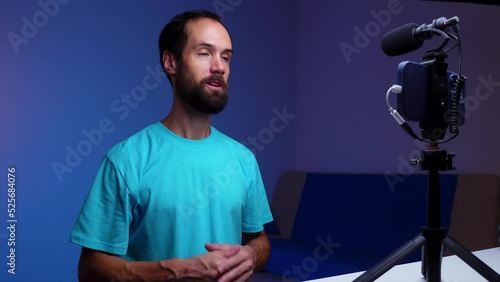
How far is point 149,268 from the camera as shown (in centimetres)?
106

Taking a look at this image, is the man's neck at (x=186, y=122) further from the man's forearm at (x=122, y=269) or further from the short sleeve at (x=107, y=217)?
the man's forearm at (x=122, y=269)

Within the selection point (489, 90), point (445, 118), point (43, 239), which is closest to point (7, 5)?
point (43, 239)

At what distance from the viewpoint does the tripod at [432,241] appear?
0.91 m

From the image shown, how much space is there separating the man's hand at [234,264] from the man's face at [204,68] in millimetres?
390

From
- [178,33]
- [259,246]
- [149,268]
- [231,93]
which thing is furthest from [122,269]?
[231,93]

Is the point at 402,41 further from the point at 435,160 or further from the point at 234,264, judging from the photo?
the point at 234,264

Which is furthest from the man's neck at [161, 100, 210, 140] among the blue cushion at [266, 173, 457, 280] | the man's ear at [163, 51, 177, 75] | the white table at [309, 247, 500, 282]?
the blue cushion at [266, 173, 457, 280]

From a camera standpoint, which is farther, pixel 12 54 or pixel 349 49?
pixel 349 49

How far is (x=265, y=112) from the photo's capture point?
353cm

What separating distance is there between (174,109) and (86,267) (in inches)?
18.6

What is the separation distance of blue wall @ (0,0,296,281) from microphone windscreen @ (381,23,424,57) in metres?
2.10

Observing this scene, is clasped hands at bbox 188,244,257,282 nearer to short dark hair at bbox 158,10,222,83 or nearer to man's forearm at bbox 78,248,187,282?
man's forearm at bbox 78,248,187,282

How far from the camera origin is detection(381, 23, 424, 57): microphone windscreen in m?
1.00

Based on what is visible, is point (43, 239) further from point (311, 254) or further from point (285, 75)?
point (285, 75)
